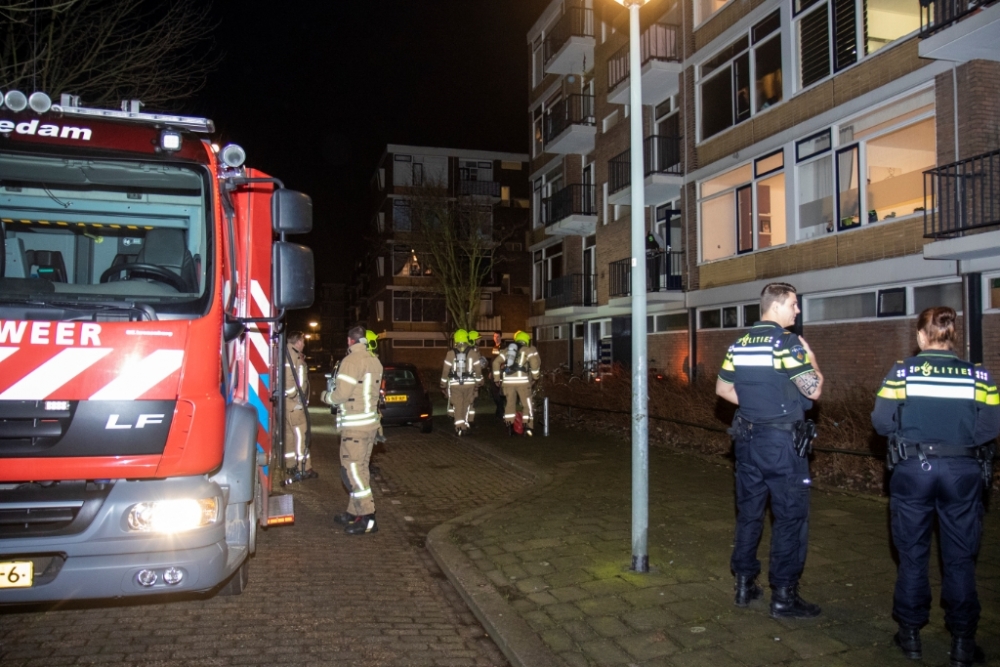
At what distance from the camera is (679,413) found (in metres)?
12.2

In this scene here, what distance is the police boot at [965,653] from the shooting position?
3.96m

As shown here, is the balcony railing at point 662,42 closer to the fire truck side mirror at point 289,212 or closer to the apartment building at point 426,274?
the fire truck side mirror at point 289,212

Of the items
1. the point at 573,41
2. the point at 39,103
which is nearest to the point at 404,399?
the point at 39,103

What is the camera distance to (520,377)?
1378 centimetres

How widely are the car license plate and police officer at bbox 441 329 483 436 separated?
35.4ft

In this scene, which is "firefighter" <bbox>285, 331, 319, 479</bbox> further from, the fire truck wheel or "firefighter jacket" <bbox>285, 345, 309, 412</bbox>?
the fire truck wheel

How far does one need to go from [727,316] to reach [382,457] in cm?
968

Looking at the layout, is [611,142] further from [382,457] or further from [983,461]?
[983,461]

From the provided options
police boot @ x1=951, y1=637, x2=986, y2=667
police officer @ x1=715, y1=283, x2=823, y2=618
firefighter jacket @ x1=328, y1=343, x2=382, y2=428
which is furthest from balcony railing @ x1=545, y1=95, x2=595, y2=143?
police boot @ x1=951, y1=637, x2=986, y2=667

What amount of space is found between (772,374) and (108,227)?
4312 millimetres

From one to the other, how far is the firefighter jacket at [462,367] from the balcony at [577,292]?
1110cm

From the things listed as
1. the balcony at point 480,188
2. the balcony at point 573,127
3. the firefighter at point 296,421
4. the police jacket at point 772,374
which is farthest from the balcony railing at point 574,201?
the police jacket at point 772,374

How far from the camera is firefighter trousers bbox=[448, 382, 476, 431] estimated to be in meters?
14.8

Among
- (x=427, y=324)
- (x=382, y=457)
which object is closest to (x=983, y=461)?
(x=382, y=457)
